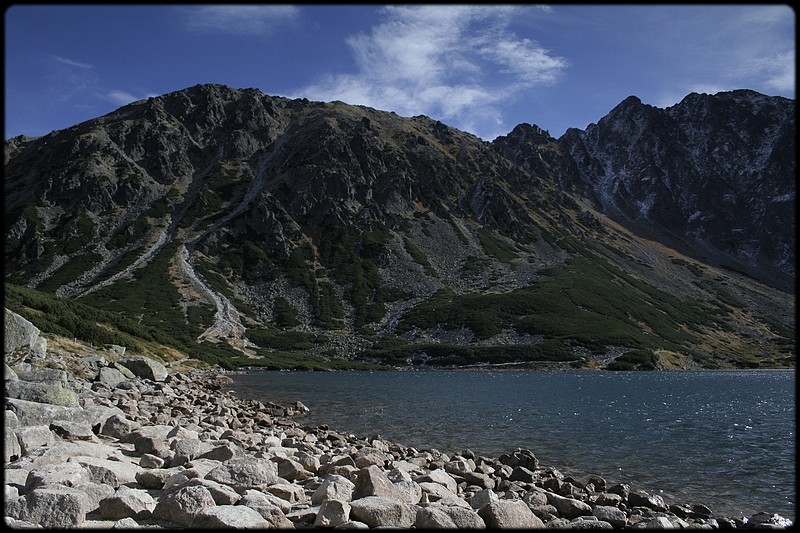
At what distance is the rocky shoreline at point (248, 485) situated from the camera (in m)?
8.16

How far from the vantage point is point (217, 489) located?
8844 mm

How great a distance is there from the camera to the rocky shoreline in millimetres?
8164

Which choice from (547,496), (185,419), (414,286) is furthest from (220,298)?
(547,496)

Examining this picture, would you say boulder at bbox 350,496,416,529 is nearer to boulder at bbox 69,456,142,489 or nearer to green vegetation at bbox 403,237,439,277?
boulder at bbox 69,456,142,489

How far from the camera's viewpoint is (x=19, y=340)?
24.7 metres

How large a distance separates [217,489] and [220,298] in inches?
5646

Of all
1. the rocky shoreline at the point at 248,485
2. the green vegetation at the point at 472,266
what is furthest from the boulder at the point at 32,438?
the green vegetation at the point at 472,266

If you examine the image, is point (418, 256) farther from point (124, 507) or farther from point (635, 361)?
point (124, 507)

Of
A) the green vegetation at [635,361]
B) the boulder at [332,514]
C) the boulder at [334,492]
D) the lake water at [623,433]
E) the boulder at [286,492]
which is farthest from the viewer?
the green vegetation at [635,361]

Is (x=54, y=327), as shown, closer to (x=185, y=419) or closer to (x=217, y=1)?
(x=185, y=419)

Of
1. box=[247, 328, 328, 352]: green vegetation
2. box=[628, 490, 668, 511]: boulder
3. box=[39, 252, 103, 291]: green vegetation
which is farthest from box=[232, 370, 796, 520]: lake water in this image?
box=[39, 252, 103, 291]: green vegetation

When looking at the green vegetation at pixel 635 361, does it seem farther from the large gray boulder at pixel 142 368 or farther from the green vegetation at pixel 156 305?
the large gray boulder at pixel 142 368

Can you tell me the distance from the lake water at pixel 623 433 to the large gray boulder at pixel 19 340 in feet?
47.8

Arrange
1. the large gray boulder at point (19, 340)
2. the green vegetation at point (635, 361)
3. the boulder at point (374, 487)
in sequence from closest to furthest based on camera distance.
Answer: the boulder at point (374, 487) → the large gray boulder at point (19, 340) → the green vegetation at point (635, 361)
